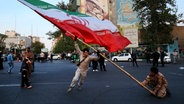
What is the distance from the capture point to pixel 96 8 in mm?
97062

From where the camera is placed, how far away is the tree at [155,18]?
43.0 metres

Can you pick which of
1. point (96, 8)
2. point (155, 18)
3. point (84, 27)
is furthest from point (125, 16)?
point (84, 27)

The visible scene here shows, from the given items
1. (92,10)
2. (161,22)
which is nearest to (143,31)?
(161,22)

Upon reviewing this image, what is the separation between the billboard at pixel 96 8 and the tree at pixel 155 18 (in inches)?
1967

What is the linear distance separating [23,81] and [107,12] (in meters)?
91.0

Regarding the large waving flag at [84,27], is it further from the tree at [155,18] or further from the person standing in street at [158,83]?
the tree at [155,18]

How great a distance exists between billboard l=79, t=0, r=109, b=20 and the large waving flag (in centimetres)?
8367

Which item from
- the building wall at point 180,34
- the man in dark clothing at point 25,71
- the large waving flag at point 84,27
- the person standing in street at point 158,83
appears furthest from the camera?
the building wall at point 180,34

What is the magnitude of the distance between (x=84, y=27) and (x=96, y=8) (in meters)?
88.1

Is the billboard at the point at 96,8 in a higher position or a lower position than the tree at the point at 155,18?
higher

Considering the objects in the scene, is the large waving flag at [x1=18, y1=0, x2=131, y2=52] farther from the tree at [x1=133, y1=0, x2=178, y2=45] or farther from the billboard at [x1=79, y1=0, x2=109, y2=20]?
the billboard at [x1=79, y1=0, x2=109, y2=20]

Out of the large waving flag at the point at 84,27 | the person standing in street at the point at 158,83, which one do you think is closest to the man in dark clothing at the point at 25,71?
the large waving flag at the point at 84,27

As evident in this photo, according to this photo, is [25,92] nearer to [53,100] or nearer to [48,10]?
[53,100]

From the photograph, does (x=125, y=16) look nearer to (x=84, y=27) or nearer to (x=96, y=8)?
(x=96, y=8)
